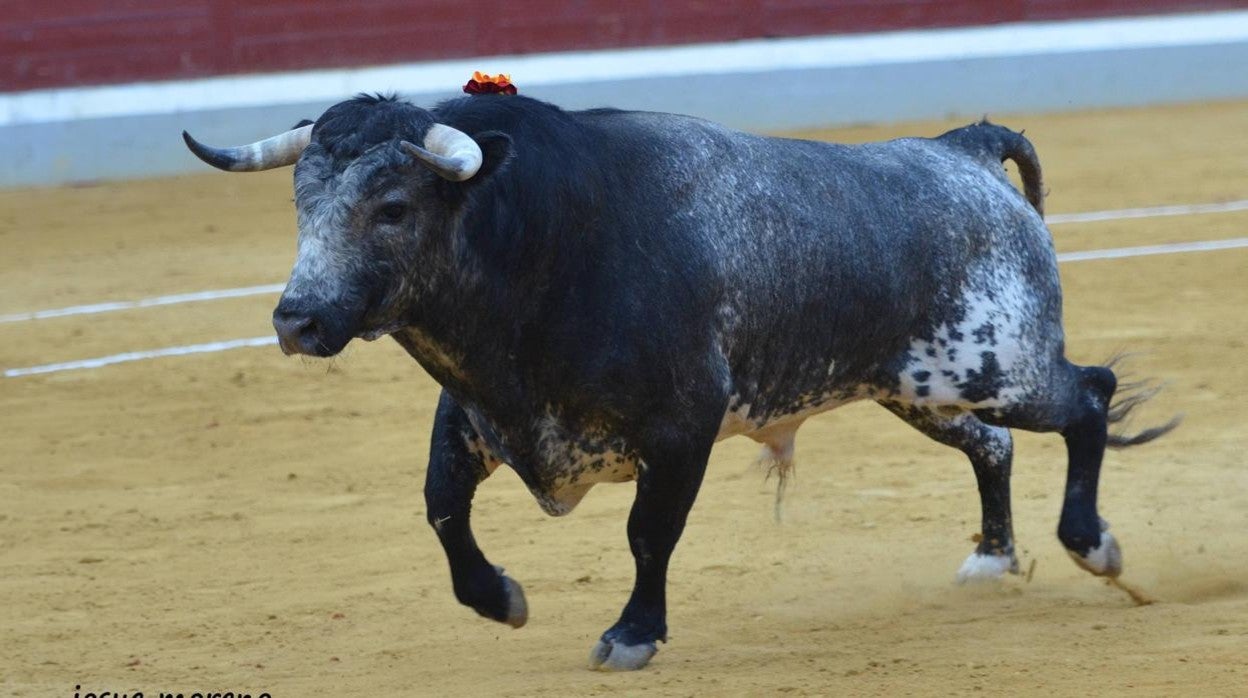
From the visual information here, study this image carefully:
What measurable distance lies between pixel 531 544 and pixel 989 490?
3.84 feet

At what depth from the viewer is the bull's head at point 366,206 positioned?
3156 millimetres

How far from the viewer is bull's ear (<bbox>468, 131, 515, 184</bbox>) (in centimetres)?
334

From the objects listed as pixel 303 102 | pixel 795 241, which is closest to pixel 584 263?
pixel 795 241

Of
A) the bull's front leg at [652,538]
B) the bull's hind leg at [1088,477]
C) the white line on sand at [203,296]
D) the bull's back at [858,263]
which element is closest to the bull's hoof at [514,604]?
the bull's front leg at [652,538]

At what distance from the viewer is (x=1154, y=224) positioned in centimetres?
882

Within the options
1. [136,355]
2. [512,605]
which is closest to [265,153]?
[512,605]

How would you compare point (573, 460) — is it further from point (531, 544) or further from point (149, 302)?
point (149, 302)

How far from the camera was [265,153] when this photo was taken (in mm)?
3389

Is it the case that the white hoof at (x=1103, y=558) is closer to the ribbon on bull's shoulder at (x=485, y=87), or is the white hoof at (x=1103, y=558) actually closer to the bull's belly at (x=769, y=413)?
the bull's belly at (x=769, y=413)

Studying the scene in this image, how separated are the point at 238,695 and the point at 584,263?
1037 mm

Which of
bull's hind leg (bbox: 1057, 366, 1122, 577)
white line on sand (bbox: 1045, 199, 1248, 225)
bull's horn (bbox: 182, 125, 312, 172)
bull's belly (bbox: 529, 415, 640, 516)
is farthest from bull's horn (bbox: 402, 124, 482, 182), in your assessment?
white line on sand (bbox: 1045, 199, 1248, 225)

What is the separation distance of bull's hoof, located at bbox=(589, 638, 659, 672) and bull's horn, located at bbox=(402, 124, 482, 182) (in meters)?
0.96

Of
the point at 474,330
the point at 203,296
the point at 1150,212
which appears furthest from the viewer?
the point at 1150,212

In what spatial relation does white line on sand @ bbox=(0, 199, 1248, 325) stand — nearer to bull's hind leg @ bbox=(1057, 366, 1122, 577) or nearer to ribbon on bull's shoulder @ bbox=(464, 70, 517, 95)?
bull's hind leg @ bbox=(1057, 366, 1122, 577)
